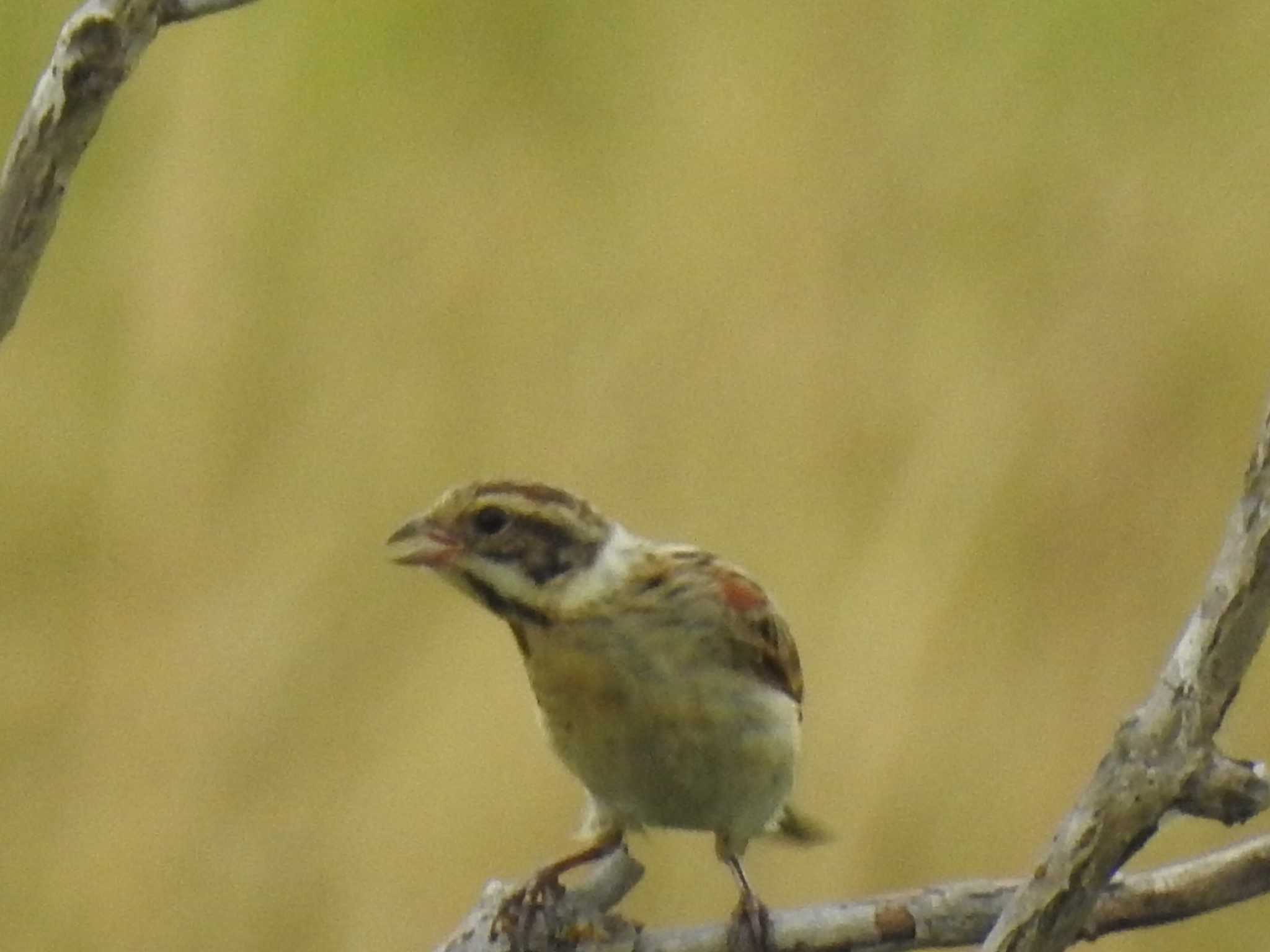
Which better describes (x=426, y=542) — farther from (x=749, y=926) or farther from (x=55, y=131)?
(x=55, y=131)

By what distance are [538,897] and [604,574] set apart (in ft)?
0.78

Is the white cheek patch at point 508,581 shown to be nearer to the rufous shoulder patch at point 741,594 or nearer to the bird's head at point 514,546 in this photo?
the bird's head at point 514,546

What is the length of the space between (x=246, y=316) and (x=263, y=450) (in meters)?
0.16

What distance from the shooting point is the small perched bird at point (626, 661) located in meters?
1.43

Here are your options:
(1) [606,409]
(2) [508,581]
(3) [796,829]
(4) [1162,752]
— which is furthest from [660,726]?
(1) [606,409]

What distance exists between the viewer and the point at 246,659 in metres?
2.43

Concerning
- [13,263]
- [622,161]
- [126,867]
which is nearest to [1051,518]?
[622,161]

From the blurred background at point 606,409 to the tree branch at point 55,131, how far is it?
5.08 feet

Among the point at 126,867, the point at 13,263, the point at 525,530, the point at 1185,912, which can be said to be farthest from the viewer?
the point at 126,867

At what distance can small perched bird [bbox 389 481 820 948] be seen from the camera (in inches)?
56.4

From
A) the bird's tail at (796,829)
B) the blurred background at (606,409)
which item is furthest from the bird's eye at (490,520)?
the blurred background at (606,409)

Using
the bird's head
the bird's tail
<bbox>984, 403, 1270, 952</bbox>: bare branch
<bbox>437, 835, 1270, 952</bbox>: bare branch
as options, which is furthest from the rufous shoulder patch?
<bbox>984, 403, 1270, 952</bbox>: bare branch

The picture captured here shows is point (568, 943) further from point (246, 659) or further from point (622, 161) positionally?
point (622, 161)

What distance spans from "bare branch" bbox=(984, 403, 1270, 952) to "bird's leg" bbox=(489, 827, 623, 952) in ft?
1.69
